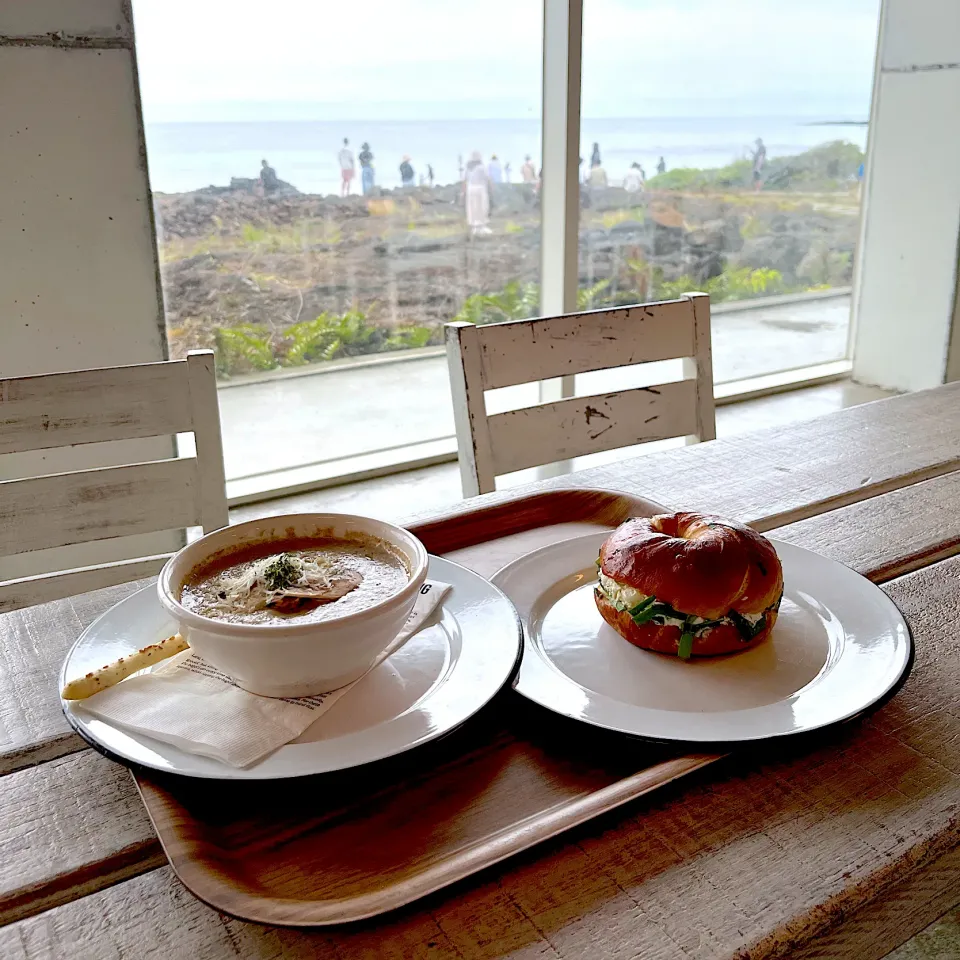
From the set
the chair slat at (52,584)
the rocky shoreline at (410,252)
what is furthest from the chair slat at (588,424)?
the rocky shoreline at (410,252)

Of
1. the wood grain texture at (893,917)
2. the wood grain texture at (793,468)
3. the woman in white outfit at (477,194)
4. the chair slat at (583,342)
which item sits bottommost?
the wood grain texture at (893,917)

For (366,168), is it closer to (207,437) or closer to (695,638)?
(207,437)

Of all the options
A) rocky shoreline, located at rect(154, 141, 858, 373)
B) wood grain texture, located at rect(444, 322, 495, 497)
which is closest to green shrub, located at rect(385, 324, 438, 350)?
rocky shoreline, located at rect(154, 141, 858, 373)

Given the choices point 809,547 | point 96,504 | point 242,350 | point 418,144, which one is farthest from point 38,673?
point 418,144

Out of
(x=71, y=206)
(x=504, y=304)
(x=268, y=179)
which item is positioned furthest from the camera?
(x=504, y=304)

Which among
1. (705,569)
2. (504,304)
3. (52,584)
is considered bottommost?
(52,584)

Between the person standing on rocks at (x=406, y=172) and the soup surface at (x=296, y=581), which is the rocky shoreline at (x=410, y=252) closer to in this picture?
the person standing on rocks at (x=406, y=172)

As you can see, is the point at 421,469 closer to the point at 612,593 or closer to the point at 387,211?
the point at 387,211
